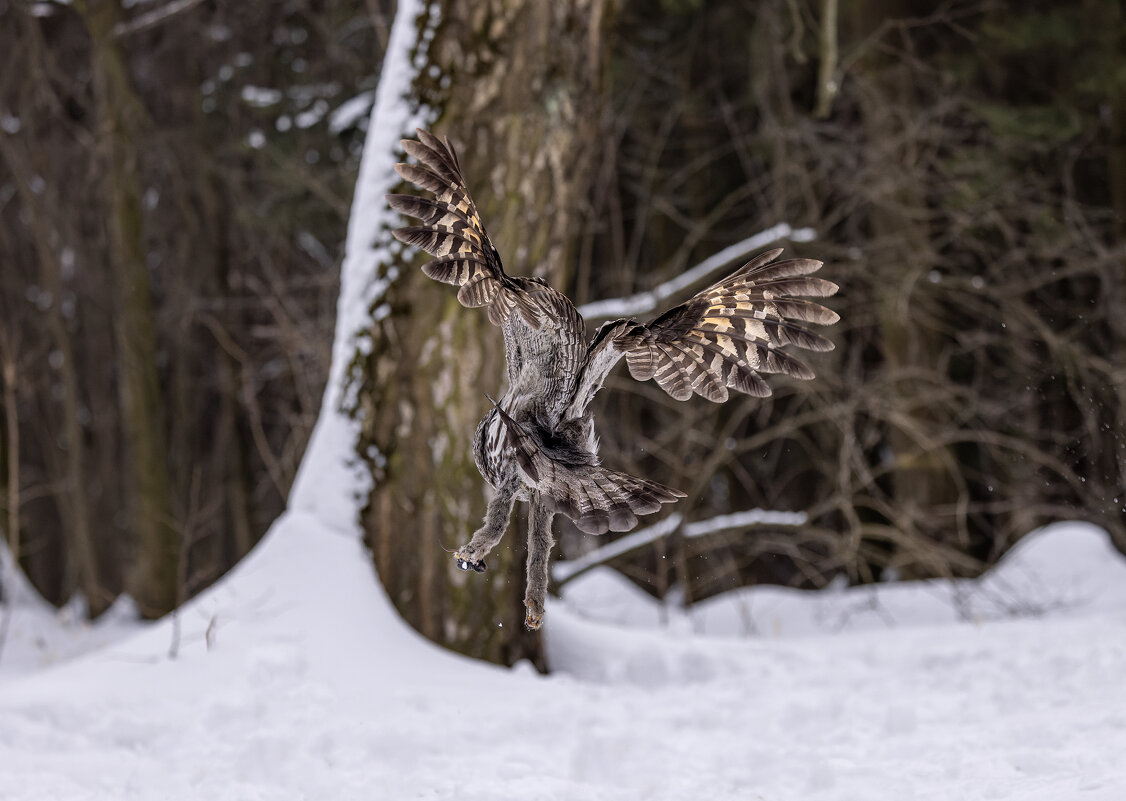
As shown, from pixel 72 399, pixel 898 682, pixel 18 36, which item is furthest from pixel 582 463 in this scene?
pixel 18 36

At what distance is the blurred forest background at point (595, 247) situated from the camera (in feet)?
16.6

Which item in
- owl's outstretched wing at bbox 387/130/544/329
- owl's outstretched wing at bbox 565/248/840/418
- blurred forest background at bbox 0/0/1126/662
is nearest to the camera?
owl's outstretched wing at bbox 387/130/544/329

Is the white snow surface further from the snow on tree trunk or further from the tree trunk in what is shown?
the tree trunk

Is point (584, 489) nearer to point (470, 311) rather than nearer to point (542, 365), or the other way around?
A: point (542, 365)

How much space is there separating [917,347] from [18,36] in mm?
10618

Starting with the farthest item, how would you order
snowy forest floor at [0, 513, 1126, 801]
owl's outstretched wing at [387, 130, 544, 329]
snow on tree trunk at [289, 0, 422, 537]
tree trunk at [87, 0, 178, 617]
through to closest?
tree trunk at [87, 0, 178, 617]
snow on tree trunk at [289, 0, 422, 537]
snowy forest floor at [0, 513, 1126, 801]
owl's outstretched wing at [387, 130, 544, 329]

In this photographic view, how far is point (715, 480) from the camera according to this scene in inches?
653

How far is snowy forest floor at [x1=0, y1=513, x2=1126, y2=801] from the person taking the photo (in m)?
4.06

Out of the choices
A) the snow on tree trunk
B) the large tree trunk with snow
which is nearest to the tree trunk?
the snow on tree trunk

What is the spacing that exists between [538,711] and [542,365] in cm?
355

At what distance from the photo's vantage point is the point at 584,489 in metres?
1.57

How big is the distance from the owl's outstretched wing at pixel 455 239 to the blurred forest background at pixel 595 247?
2.96 meters

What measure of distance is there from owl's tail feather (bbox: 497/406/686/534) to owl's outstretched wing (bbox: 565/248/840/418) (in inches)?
12.3

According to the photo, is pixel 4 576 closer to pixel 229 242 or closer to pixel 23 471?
pixel 229 242
